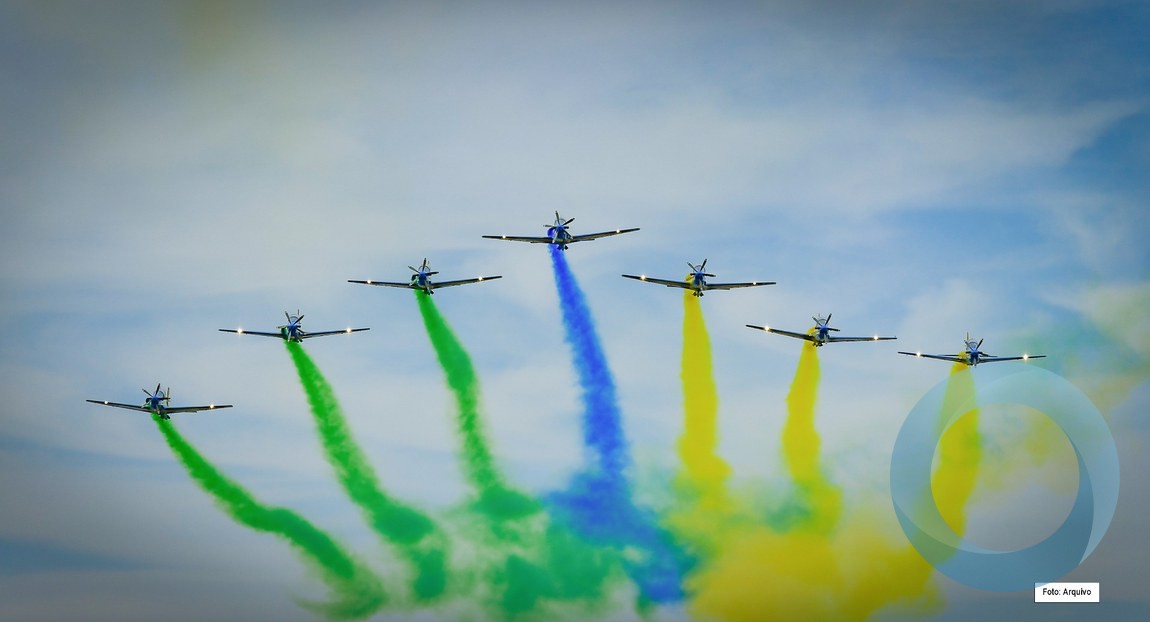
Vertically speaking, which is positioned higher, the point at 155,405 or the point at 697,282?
the point at 697,282

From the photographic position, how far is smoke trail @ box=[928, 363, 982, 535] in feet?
361

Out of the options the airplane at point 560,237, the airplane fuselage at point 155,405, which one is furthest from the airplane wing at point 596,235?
the airplane fuselage at point 155,405

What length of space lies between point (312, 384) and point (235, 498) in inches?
625

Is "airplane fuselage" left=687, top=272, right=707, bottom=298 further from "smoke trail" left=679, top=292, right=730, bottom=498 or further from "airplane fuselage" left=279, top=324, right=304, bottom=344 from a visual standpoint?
"airplane fuselage" left=279, top=324, right=304, bottom=344

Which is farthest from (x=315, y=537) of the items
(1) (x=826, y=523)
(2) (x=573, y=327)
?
(1) (x=826, y=523)

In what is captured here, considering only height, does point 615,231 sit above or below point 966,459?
above

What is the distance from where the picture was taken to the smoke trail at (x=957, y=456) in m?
110

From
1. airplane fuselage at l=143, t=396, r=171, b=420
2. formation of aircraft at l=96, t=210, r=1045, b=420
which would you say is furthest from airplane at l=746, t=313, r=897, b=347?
airplane fuselage at l=143, t=396, r=171, b=420

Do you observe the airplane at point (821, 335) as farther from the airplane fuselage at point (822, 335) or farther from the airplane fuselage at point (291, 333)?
the airplane fuselage at point (291, 333)

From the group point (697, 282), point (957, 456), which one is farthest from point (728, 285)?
point (957, 456)

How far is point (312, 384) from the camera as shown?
100375mm

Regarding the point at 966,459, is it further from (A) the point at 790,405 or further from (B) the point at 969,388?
(A) the point at 790,405

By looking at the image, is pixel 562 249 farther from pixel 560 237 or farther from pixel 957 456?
pixel 957 456

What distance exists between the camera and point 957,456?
111375mm
